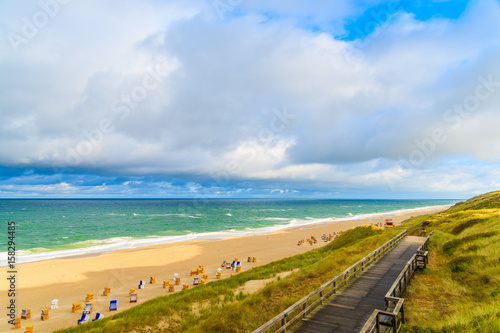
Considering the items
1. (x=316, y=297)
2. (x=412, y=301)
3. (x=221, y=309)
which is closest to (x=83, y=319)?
(x=221, y=309)

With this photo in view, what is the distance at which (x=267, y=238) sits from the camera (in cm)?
4600

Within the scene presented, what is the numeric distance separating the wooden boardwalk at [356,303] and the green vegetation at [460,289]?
1167 mm

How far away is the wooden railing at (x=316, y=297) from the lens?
801cm

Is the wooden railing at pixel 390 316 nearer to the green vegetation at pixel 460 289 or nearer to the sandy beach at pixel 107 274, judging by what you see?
the green vegetation at pixel 460 289

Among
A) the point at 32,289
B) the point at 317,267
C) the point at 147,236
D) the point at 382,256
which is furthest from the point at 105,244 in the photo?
the point at 382,256

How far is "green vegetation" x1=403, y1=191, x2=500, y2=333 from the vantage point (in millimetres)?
7562

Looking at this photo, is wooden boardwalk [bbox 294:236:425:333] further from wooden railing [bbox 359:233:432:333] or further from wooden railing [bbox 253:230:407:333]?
wooden railing [bbox 359:233:432:333]

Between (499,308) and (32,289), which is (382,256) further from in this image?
(32,289)

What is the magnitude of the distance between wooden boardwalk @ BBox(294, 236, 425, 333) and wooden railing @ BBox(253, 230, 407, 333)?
0.30 metres

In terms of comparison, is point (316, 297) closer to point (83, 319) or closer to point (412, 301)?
point (412, 301)

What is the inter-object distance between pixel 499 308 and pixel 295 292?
7867 millimetres

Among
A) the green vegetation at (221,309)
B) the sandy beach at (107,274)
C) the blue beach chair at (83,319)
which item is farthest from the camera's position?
the sandy beach at (107,274)

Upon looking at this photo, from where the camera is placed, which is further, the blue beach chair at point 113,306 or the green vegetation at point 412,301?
the blue beach chair at point 113,306

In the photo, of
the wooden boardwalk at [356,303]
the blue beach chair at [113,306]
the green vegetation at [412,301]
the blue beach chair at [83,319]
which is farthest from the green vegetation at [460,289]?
the blue beach chair at [113,306]
